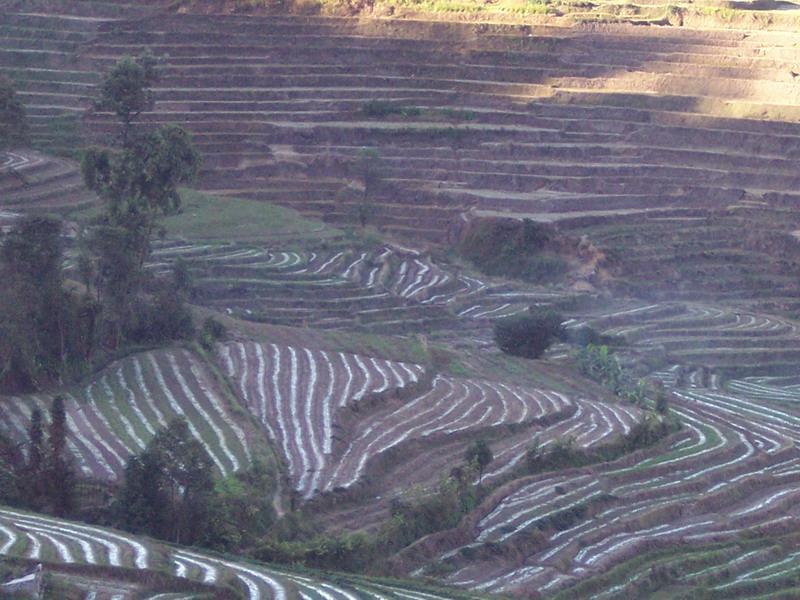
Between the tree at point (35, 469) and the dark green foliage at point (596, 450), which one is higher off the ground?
the tree at point (35, 469)

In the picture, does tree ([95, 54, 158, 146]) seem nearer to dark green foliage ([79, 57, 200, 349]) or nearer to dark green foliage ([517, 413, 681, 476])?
dark green foliage ([79, 57, 200, 349])

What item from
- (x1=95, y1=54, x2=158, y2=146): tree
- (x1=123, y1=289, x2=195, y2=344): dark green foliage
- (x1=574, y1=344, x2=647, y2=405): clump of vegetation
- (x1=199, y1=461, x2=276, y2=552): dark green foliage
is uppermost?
(x1=95, y1=54, x2=158, y2=146): tree

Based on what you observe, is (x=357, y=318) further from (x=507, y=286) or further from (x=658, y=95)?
(x=658, y=95)

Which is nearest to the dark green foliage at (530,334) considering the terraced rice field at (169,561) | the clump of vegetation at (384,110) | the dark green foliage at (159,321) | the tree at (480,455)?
the dark green foliage at (159,321)

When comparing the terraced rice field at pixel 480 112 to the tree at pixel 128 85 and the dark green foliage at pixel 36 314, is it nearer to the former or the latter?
the tree at pixel 128 85

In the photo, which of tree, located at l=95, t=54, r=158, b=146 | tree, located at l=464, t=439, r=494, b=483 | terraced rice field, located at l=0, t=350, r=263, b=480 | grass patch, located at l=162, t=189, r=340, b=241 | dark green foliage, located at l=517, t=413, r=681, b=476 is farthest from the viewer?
grass patch, located at l=162, t=189, r=340, b=241

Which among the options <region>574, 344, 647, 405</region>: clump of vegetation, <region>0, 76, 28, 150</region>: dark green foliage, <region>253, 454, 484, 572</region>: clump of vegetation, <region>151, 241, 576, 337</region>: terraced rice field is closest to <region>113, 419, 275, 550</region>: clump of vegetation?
<region>253, 454, 484, 572</region>: clump of vegetation
